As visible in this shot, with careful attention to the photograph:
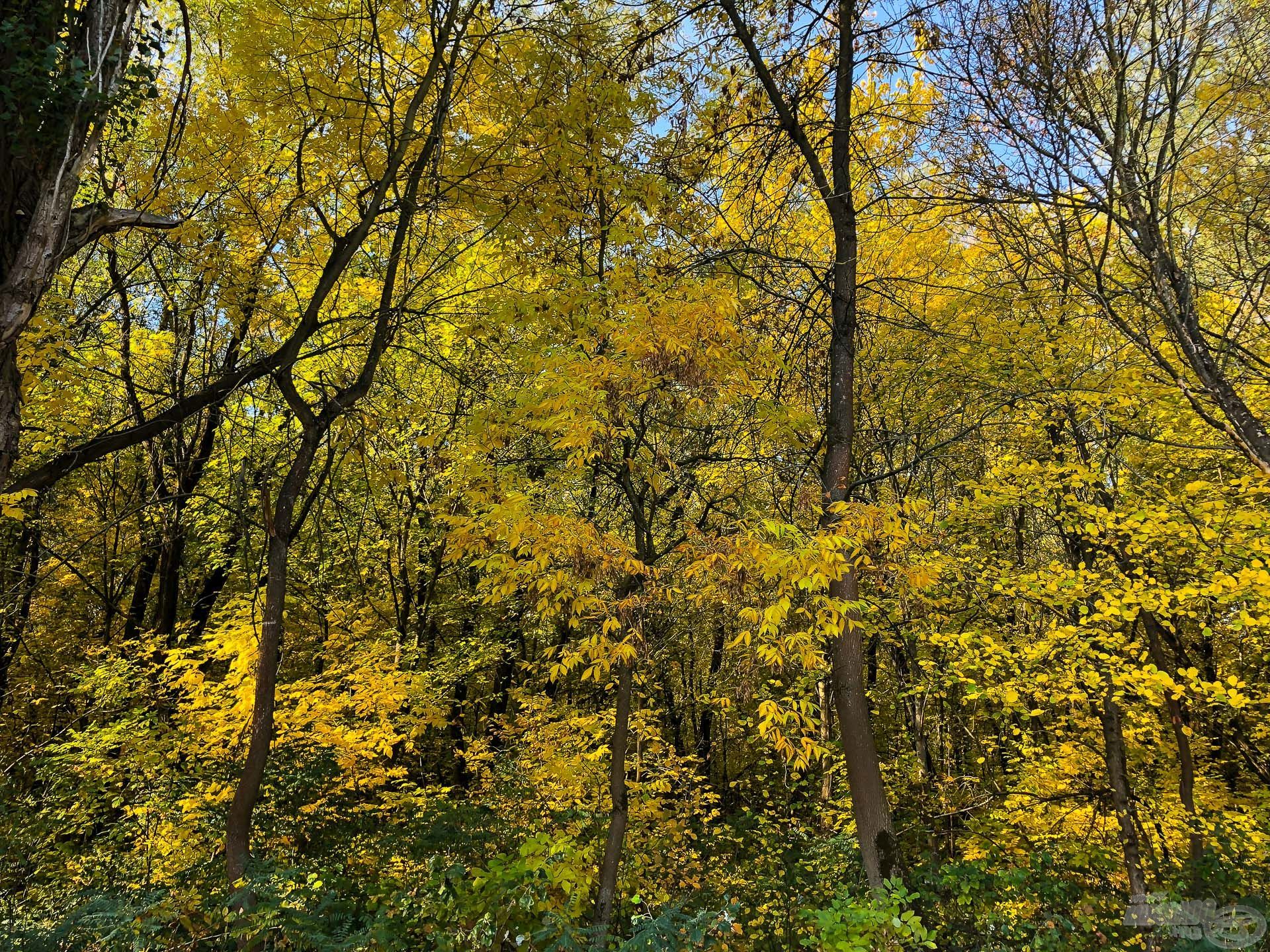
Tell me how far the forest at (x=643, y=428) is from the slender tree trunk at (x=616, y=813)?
0.05 meters

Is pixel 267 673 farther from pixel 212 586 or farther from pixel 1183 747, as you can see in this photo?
pixel 1183 747

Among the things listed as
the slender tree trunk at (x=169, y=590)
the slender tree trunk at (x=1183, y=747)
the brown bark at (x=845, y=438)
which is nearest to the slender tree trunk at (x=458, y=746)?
the slender tree trunk at (x=169, y=590)

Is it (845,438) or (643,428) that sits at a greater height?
(643,428)

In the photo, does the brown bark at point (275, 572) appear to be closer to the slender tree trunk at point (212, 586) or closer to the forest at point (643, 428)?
the forest at point (643, 428)

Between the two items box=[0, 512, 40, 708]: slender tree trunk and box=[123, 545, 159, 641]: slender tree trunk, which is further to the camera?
box=[123, 545, 159, 641]: slender tree trunk

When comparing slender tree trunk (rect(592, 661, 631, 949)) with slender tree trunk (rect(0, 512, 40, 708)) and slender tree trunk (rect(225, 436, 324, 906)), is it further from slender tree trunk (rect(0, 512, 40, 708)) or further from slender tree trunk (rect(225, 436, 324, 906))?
slender tree trunk (rect(0, 512, 40, 708))

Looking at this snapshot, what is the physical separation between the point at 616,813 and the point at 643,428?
328cm

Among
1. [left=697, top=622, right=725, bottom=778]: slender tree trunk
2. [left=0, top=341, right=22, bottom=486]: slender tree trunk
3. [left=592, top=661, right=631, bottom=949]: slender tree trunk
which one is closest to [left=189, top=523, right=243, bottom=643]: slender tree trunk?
[left=592, top=661, right=631, bottom=949]: slender tree trunk

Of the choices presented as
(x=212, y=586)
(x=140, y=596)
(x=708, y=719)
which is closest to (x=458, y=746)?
(x=212, y=586)

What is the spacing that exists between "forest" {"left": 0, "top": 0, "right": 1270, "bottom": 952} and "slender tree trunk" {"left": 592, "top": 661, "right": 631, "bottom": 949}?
50 mm

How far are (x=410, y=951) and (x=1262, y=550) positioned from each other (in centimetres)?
669

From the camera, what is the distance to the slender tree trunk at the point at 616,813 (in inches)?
199

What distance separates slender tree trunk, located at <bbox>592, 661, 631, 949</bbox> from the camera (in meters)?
5.07

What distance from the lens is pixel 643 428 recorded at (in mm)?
5398
